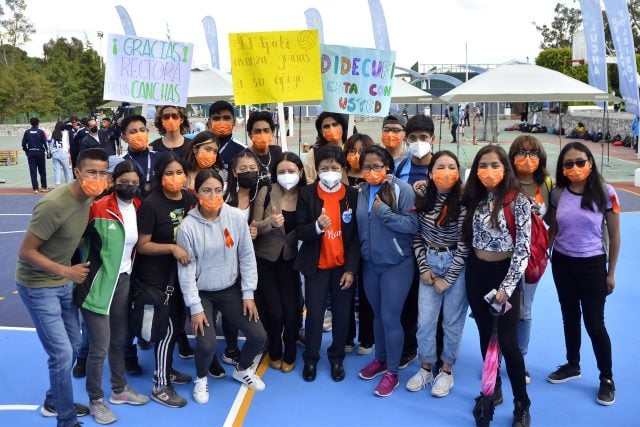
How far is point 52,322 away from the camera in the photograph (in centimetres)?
370

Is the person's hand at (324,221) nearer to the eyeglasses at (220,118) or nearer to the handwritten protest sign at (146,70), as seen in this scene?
the eyeglasses at (220,118)

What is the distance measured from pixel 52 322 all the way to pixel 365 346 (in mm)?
2754

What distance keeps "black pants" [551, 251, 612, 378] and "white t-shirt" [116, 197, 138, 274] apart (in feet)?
10.5

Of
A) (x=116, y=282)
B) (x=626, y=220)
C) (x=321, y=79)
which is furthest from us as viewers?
(x=626, y=220)

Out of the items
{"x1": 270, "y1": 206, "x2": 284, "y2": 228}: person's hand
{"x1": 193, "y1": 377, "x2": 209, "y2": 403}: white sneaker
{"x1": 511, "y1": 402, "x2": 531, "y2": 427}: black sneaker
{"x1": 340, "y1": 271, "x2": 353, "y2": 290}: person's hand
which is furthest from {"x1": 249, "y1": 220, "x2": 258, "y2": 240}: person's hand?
{"x1": 511, "y1": 402, "x2": 531, "y2": 427}: black sneaker

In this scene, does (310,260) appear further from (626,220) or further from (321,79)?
(626,220)

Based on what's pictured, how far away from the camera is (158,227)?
4.14m

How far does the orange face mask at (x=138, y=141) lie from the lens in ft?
16.3

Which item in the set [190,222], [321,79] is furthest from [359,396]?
[321,79]

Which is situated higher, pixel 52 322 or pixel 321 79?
pixel 321 79

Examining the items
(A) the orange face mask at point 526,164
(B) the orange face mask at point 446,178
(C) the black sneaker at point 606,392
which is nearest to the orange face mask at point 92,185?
(B) the orange face mask at point 446,178

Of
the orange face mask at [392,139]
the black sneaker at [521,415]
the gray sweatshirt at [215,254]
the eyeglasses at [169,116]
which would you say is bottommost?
the black sneaker at [521,415]

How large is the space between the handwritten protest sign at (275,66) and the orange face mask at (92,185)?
2.21m

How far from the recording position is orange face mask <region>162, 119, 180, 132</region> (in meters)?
5.46
